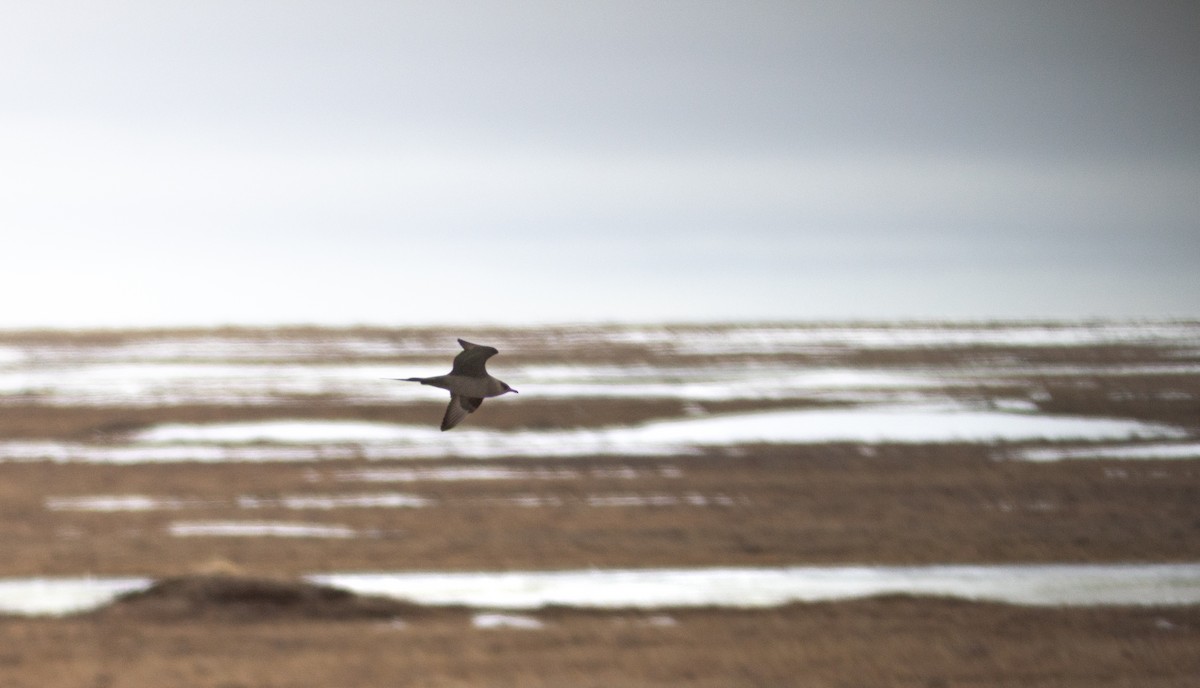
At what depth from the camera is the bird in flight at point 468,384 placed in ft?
9.05

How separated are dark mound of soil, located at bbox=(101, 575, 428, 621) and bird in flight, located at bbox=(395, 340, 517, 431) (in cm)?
581

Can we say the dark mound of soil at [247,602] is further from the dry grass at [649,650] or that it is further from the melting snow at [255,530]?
the melting snow at [255,530]

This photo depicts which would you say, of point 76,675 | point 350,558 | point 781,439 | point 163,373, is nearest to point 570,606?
point 350,558

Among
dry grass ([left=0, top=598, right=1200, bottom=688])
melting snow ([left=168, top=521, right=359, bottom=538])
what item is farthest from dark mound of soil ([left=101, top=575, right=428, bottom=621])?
melting snow ([left=168, top=521, right=359, bottom=538])

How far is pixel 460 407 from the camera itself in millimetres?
2850

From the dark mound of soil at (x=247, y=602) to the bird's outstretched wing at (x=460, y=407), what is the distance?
228 inches

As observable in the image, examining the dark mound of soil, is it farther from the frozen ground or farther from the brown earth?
the frozen ground

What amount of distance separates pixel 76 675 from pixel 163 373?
1749 centimetres

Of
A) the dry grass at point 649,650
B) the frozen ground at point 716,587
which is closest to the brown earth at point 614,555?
the dry grass at point 649,650

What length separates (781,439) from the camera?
16.3 m

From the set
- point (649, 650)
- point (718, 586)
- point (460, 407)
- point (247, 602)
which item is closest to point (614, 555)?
point (718, 586)

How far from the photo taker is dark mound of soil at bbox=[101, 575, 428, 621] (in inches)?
331

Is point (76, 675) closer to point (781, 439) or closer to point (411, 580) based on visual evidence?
point (411, 580)

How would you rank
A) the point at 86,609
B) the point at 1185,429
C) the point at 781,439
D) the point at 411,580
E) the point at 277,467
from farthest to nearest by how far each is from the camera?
the point at 1185,429
the point at 781,439
the point at 277,467
the point at 411,580
the point at 86,609
